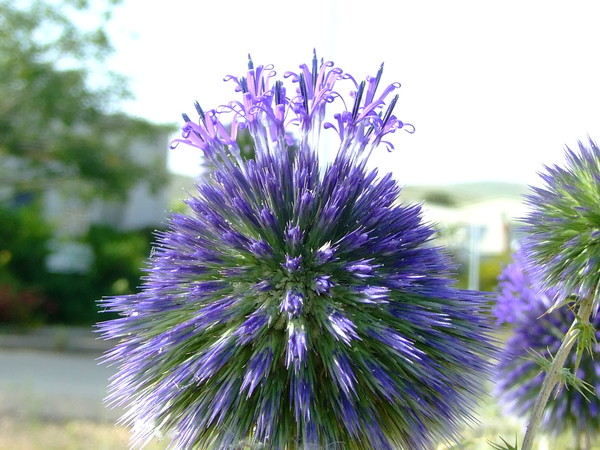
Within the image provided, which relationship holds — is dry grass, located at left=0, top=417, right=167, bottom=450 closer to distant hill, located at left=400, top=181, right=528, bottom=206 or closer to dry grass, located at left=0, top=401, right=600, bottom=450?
dry grass, located at left=0, top=401, right=600, bottom=450

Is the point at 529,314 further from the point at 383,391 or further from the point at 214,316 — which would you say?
Answer: the point at 214,316

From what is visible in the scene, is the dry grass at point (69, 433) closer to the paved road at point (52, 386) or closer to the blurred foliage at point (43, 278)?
the paved road at point (52, 386)

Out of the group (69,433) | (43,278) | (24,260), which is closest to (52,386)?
(69,433)

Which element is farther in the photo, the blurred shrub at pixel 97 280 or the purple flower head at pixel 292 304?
the blurred shrub at pixel 97 280

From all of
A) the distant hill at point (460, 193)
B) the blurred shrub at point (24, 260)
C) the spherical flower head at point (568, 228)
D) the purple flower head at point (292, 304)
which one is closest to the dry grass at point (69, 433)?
the spherical flower head at point (568, 228)

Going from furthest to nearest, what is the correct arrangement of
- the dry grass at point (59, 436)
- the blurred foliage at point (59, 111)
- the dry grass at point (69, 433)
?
the blurred foliage at point (59, 111), the dry grass at point (59, 436), the dry grass at point (69, 433)

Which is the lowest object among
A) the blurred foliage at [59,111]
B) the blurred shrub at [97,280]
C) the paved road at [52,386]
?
the paved road at [52,386]

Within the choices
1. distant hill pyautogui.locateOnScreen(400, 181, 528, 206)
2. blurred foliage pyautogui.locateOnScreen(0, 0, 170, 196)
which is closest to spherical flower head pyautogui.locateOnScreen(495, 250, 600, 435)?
blurred foliage pyautogui.locateOnScreen(0, 0, 170, 196)
